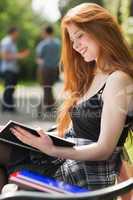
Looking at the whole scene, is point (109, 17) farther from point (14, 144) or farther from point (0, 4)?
point (0, 4)

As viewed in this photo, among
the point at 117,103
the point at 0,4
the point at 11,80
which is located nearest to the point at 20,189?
the point at 117,103

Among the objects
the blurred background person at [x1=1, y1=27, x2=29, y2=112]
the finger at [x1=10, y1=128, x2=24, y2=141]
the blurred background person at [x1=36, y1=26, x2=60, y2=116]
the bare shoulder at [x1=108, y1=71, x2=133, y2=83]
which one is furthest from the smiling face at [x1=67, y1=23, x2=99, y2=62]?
the blurred background person at [x1=1, y1=27, x2=29, y2=112]

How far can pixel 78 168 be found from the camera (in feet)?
9.59

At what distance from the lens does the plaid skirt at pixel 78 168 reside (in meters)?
2.90

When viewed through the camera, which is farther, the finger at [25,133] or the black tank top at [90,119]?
the black tank top at [90,119]

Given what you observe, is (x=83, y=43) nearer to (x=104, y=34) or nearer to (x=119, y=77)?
(x=104, y=34)

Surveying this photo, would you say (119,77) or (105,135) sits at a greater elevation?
(119,77)

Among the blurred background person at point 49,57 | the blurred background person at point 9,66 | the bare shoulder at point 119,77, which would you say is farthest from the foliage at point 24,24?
the bare shoulder at point 119,77

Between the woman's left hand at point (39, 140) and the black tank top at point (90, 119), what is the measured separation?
0.22 m

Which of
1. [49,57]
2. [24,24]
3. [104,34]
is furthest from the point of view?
[24,24]

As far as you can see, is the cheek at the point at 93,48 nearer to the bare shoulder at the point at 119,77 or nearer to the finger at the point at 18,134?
the bare shoulder at the point at 119,77

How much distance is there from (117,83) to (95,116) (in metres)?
0.20

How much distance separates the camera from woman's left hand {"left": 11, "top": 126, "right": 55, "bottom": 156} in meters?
2.82

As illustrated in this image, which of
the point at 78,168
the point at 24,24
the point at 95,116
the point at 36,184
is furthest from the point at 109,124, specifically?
the point at 24,24
